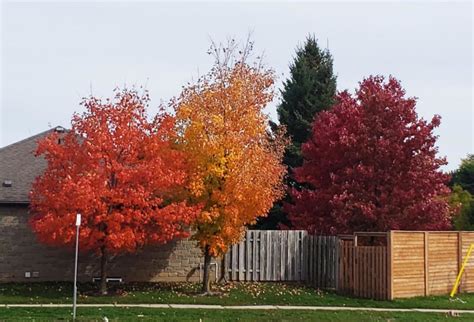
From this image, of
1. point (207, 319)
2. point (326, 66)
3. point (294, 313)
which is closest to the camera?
point (207, 319)

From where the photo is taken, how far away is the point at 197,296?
2077 cm

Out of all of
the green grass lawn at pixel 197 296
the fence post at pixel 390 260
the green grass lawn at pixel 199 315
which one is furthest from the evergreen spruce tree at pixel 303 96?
the green grass lawn at pixel 199 315

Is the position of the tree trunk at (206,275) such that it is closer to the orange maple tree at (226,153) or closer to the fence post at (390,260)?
the orange maple tree at (226,153)

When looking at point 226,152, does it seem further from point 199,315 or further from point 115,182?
point 199,315

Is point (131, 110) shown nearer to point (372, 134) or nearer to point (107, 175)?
point (107, 175)

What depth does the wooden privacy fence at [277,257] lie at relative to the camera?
24156 mm

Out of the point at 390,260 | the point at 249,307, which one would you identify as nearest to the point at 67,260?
the point at 249,307

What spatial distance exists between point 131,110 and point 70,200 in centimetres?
338

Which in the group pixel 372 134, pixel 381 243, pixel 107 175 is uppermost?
pixel 372 134

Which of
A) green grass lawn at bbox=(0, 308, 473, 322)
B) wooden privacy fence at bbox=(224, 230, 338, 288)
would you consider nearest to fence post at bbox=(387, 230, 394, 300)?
green grass lawn at bbox=(0, 308, 473, 322)

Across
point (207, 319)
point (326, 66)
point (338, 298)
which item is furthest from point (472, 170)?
point (207, 319)

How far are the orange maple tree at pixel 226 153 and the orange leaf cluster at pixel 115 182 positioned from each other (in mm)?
545

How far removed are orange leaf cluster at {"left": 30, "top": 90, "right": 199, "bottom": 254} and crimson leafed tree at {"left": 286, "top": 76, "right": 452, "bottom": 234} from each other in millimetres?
6392

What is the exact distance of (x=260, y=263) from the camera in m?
24.5
